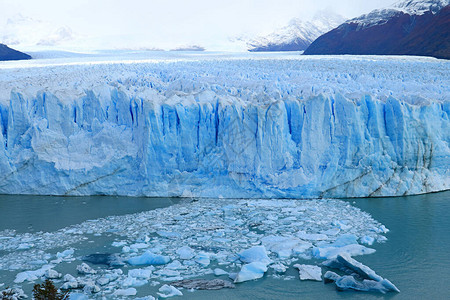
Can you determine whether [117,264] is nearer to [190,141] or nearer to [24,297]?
[24,297]

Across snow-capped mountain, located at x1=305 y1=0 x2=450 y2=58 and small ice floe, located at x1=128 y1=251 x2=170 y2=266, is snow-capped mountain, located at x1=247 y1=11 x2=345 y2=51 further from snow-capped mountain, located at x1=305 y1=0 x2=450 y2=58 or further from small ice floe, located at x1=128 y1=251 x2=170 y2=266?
small ice floe, located at x1=128 y1=251 x2=170 y2=266

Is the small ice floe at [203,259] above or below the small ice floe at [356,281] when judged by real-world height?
below

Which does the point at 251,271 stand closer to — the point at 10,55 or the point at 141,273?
the point at 141,273

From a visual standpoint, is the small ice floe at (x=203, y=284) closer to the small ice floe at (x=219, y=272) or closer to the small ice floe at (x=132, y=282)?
the small ice floe at (x=219, y=272)

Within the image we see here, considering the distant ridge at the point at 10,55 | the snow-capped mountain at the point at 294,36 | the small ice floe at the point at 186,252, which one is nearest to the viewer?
the small ice floe at the point at 186,252

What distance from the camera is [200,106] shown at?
7.50 metres

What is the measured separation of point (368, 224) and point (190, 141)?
2.98 m

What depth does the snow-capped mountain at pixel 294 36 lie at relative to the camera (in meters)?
28.5

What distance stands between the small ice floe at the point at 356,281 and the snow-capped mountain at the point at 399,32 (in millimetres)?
11554

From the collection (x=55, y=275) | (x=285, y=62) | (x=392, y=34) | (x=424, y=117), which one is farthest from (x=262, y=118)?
(x=392, y=34)

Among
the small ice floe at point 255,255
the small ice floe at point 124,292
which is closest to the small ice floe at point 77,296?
the small ice floe at point 124,292

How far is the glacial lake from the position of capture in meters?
4.19

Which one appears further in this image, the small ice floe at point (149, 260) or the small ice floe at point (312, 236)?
the small ice floe at point (312, 236)

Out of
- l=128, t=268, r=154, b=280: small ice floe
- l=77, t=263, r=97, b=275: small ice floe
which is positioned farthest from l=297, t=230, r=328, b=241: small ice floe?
l=77, t=263, r=97, b=275: small ice floe
